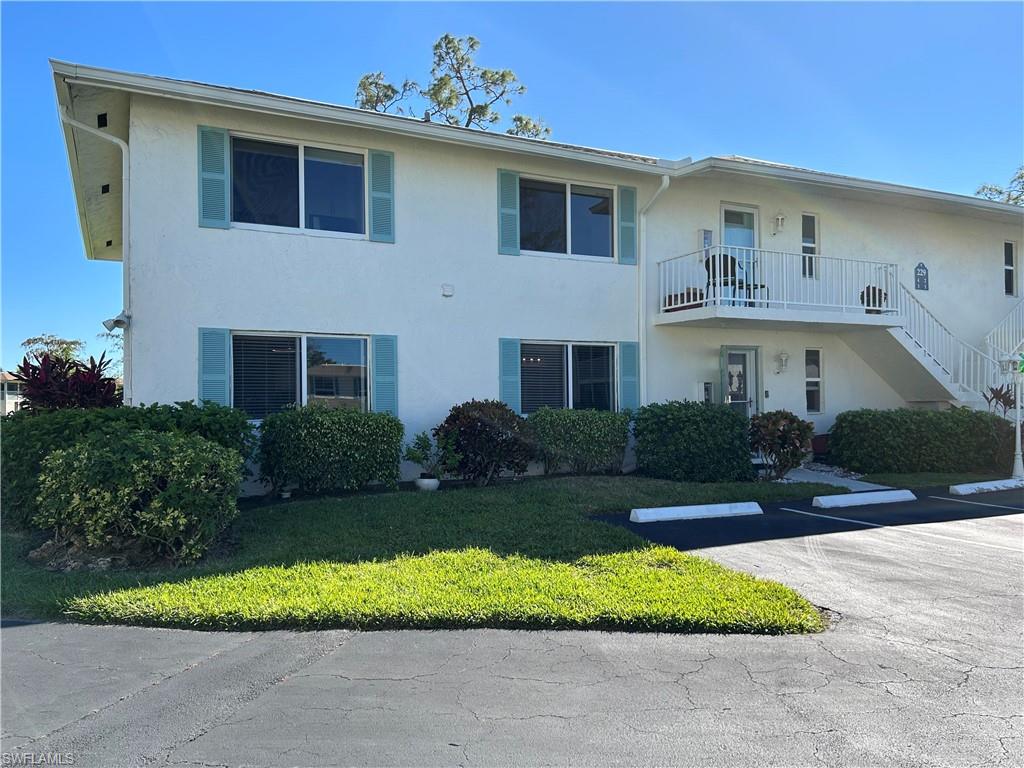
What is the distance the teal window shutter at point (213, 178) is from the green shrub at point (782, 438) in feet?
28.4

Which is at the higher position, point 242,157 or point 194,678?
point 242,157

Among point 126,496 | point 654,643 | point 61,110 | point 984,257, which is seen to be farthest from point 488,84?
point 654,643

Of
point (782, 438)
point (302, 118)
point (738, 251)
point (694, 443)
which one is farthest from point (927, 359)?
point (302, 118)

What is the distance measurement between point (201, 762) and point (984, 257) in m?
18.9

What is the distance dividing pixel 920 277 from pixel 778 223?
430 cm

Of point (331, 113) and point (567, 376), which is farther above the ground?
point (331, 113)

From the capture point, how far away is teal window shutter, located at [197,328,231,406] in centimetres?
944

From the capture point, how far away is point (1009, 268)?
17.0 metres

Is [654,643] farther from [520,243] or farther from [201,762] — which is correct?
[520,243]

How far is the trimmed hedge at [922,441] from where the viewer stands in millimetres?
12430

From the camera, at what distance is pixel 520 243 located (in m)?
11.7

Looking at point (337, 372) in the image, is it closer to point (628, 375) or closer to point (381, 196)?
point (381, 196)

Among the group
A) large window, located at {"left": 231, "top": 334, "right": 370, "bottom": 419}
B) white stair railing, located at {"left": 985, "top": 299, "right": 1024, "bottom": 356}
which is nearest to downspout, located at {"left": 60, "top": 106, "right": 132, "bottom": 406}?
large window, located at {"left": 231, "top": 334, "right": 370, "bottom": 419}

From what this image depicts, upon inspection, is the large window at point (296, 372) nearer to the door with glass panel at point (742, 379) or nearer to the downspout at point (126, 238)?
the downspout at point (126, 238)
